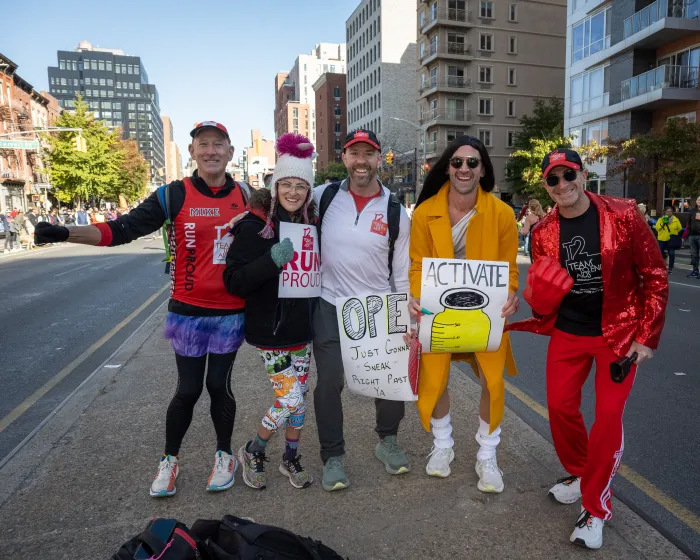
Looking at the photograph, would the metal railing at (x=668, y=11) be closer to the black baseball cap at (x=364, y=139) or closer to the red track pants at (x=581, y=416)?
the black baseball cap at (x=364, y=139)

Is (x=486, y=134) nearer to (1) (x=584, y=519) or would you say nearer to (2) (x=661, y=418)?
(2) (x=661, y=418)

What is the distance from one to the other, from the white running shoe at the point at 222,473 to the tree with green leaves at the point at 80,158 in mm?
49693

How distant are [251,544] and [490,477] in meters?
1.56

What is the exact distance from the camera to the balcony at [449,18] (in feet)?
164

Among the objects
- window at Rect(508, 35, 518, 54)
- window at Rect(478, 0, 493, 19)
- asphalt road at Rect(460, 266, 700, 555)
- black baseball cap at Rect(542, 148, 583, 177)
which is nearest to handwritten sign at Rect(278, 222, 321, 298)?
black baseball cap at Rect(542, 148, 583, 177)

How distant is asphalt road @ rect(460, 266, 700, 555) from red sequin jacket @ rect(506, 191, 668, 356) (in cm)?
96

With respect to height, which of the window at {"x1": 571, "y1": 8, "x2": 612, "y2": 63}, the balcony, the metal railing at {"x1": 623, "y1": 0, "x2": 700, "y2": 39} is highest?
the balcony

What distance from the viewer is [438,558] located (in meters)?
2.53

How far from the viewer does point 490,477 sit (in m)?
3.12

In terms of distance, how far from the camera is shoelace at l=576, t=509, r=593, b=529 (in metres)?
2.65

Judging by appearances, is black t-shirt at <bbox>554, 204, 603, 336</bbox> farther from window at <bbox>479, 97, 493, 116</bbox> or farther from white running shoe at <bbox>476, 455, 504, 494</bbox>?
window at <bbox>479, 97, 493, 116</bbox>

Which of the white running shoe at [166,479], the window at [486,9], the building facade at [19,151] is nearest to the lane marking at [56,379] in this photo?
the white running shoe at [166,479]

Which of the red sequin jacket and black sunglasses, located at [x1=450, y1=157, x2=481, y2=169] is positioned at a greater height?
black sunglasses, located at [x1=450, y1=157, x2=481, y2=169]

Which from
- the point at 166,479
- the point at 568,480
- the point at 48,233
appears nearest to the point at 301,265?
the point at 48,233
